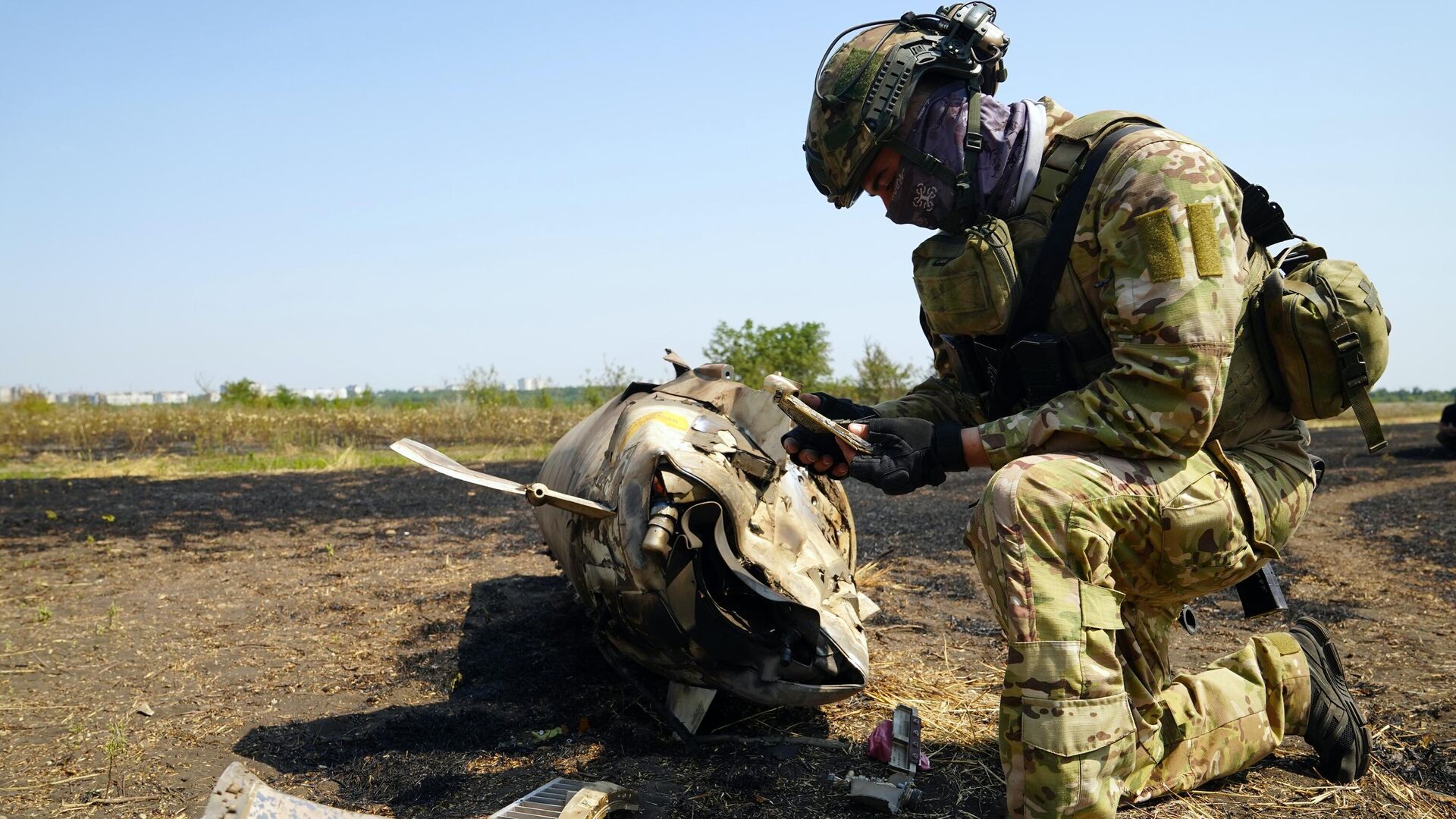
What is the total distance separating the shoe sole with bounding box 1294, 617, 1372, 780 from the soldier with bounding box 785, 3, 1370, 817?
0.02 meters

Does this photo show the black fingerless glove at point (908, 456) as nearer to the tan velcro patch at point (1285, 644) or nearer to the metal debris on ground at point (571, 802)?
the metal debris on ground at point (571, 802)

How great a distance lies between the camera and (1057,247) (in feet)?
Answer: 9.70

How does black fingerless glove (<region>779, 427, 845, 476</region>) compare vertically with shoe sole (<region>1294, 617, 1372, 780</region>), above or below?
above

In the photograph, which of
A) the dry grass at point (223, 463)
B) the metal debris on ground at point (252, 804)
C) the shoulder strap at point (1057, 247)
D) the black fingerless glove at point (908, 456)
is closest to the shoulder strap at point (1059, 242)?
the shoulder strap at point (1057, 247)

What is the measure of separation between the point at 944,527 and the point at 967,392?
6.41 metres

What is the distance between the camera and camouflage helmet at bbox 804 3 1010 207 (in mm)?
3111

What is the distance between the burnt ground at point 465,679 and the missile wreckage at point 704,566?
35 cm

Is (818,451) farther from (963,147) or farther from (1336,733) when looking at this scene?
(1336,733)

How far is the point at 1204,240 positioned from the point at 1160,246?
0.13 meters

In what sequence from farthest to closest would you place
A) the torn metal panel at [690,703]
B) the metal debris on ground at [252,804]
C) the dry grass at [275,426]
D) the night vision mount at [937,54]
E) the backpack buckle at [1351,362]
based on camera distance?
the dry grass at [275,426]
the torn metal panel at [690,703]
the night vision mount at [937,54]
the backpack buckle at [1351,362]
the metal debris on ground at [252,804]

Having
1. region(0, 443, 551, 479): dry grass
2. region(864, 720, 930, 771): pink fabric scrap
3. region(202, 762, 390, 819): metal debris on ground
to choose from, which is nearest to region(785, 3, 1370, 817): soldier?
region(864, 720, 930, 771): pink fabric scrap

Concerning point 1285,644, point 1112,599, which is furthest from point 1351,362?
point 1285,644

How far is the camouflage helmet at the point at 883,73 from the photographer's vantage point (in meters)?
3.11

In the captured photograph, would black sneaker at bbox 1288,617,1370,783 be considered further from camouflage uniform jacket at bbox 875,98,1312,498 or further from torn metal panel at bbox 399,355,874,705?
torn metal panel at bbox 399,355,874,705
